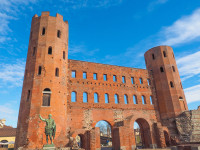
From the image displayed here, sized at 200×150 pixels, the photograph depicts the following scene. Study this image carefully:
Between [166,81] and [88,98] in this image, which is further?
[166,81]

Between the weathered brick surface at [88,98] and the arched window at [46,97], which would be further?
the arched window at [46,97]

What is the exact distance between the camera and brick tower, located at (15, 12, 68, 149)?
15555mm

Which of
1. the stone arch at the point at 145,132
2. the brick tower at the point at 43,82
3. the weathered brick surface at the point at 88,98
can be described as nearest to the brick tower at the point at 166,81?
the weathered brick surface at the point at 88,98

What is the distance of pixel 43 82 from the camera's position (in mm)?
17453

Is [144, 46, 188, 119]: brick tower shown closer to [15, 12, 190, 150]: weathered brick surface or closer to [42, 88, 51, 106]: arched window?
[15, 12, 190, 150]: weathered brick surface

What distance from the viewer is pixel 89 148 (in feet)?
56.0

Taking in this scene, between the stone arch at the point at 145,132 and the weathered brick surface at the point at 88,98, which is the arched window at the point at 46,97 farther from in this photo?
the stone arch at the point at 145,132

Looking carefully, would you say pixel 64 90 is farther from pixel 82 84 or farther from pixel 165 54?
pixel 165 54

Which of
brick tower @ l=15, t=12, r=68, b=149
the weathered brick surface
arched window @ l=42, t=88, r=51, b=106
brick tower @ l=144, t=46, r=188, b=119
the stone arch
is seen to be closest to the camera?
brick tower @ l=15, t=12, r=68, b=149

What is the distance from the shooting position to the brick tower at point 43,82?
15.6 metres

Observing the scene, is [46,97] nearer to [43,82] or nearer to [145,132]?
[43,82]

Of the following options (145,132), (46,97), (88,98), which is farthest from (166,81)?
(46,97)

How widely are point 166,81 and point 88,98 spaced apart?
1296 centimetres

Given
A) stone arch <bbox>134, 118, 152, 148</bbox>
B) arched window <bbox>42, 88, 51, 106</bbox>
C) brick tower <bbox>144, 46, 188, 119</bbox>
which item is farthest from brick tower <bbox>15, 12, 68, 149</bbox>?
brick tower <bbox>144, 46, 188, 119</bbox>
